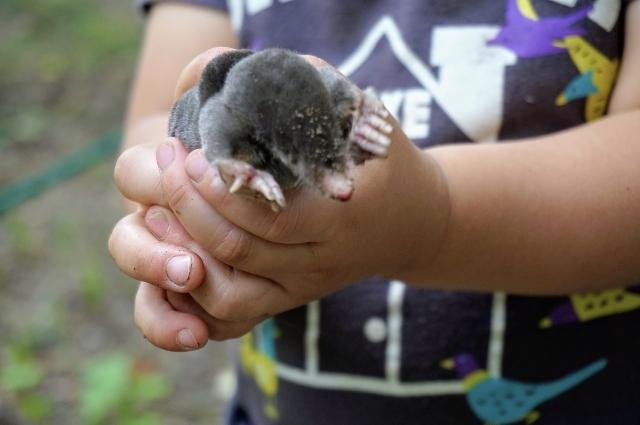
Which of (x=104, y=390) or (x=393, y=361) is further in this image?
(x=104, y=390)

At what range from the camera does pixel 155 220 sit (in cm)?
82

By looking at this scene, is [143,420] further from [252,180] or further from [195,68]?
[252,180]

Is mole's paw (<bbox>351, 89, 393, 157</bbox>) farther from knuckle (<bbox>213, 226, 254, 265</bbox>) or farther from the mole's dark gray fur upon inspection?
knuckle (<bbox>213, 226, 254, 265</bbox>)

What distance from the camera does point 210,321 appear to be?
2.73ft

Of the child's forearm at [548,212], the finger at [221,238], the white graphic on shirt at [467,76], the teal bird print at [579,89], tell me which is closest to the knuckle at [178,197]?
the finger at [221,238]

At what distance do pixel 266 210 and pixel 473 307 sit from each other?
45 centimetres

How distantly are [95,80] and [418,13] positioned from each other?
2.26 meters

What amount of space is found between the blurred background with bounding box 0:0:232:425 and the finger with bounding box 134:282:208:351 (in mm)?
961

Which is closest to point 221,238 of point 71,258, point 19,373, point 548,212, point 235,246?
point 235,246

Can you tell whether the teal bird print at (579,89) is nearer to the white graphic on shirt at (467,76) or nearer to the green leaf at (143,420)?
the white graphic on shirt at (467,76)

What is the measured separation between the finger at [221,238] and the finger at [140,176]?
3.1 inches

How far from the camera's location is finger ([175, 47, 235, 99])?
78 cm

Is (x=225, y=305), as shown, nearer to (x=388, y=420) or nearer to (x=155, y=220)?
(x=155, y=220)

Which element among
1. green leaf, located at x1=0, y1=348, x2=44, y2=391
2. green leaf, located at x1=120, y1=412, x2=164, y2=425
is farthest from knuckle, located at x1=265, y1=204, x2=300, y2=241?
green leaf, located at x1=0, y1=348, x2=44, y2=391
